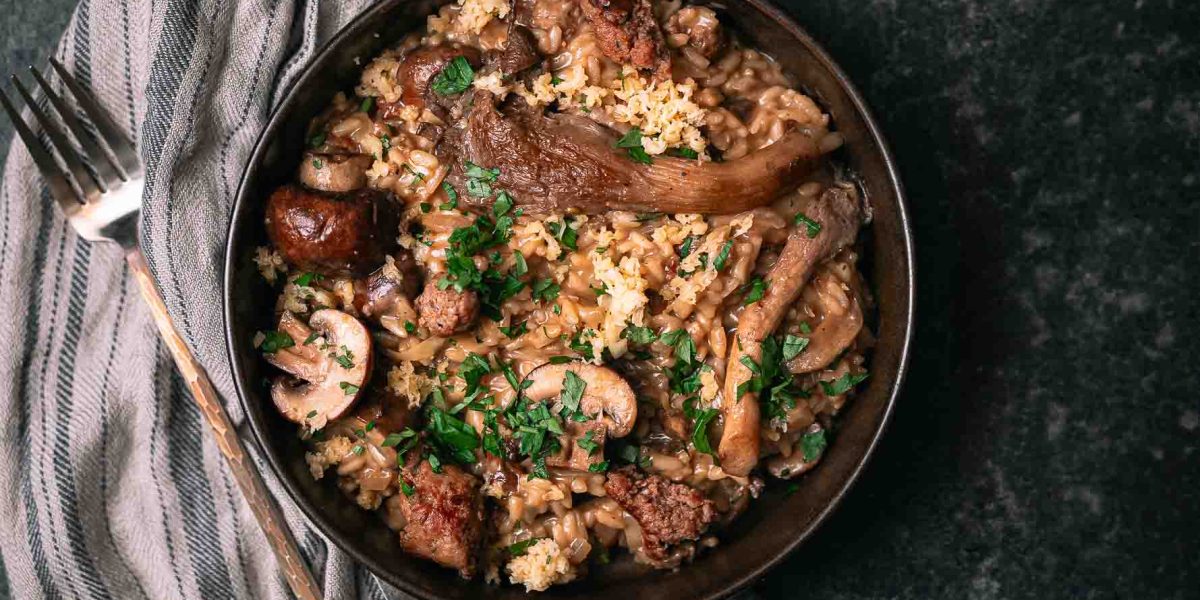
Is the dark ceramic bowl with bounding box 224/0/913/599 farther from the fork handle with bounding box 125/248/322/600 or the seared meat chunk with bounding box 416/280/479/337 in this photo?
the seared meat chunk with bounding box 416/280/479/337

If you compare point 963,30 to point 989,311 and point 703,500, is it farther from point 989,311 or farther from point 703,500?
point 703,500

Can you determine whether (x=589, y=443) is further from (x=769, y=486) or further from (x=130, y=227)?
(x=130, y=227)

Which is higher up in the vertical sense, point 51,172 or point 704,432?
point 51,172

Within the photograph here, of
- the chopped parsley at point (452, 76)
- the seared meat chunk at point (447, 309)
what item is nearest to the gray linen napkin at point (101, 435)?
the seared meat chunk at point (447, 309)

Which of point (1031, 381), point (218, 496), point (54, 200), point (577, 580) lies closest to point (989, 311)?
point (1031, 381)

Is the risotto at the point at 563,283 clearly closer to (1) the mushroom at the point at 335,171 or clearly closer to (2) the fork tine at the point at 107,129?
(1) the mushroom at the point at 335,171

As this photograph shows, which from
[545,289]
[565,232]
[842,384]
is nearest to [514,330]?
[545,289]
